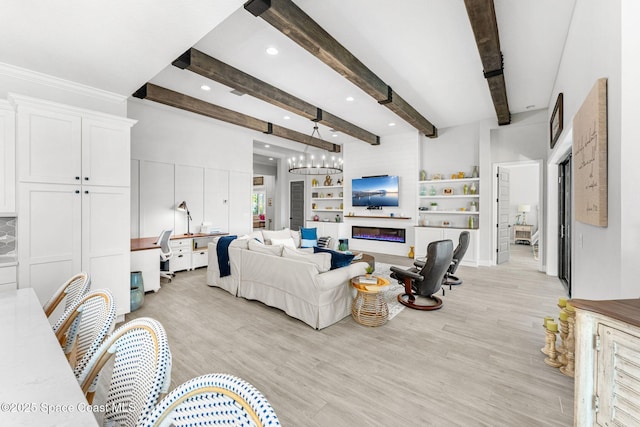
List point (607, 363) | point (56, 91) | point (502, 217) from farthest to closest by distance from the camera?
1. point (502, 217)
2. point (56, 91)
3. point (607, 363)

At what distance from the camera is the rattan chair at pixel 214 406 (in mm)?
608

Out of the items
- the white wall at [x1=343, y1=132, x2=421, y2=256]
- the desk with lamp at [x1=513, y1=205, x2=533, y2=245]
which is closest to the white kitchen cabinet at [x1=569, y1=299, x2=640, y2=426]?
the white wall at [x1=343, y1=132, x2=421, y2=256]

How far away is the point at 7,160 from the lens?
8.50ft

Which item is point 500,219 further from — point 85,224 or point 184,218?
point 85,224

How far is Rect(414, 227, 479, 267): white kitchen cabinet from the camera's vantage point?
6.24m

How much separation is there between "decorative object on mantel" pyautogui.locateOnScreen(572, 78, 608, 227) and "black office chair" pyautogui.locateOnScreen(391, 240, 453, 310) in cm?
130

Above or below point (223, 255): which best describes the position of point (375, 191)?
above

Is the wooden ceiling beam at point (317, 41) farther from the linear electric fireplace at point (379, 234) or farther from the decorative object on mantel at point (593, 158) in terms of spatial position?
the linear electric fireplace at point (379, 234)

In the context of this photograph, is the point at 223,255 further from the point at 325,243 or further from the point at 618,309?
the point at 618,309

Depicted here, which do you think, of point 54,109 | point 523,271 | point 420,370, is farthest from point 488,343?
point 54,109

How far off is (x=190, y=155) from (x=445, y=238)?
605cm

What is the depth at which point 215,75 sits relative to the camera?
356cm

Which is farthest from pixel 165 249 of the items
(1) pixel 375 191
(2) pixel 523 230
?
(2) pixel 523 230

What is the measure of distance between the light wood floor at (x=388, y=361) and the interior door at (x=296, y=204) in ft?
20.1
